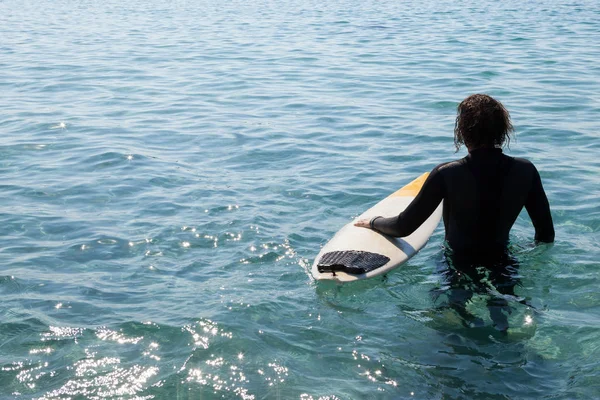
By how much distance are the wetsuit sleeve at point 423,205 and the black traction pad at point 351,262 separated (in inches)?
14.5

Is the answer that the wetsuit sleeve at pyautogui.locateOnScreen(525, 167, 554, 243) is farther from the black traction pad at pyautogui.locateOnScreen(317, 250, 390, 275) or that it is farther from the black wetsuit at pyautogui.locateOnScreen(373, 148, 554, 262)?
the black traction pad at pyautogui.locateOnScreen(317, 250, 390, 275)

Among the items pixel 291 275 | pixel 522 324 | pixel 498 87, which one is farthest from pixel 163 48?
pixel 522 324

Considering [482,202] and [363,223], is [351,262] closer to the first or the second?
[363,223]

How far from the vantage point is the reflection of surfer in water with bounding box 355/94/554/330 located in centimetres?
493

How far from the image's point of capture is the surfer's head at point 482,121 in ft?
15.9

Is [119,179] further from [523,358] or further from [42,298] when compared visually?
[523,358]

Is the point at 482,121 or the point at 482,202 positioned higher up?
the point at 482,121

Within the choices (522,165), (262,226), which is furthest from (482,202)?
(262,226)

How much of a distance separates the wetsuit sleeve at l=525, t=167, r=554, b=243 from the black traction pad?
3.82ft

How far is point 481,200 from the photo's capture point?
16.6 feet

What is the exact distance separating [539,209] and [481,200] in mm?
430

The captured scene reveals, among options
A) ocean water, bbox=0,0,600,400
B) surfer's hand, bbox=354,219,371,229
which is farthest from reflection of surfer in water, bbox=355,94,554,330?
surfer's hand, bbox=354,219,371,229

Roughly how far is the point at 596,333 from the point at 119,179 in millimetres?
5496

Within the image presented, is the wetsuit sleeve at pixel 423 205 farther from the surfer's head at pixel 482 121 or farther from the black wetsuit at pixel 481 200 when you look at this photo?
the surfer's head at pixel 482 121
